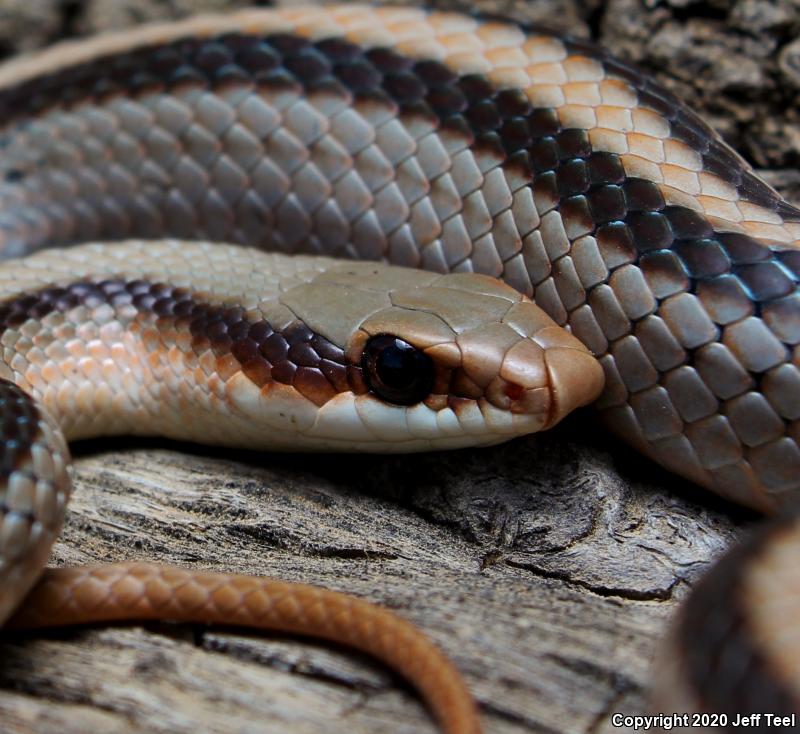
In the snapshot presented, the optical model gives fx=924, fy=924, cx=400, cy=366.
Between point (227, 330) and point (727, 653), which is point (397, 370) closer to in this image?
point (227, 330)

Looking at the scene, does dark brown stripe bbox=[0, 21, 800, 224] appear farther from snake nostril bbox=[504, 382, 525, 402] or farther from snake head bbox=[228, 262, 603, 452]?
snake nostril bbox=[504, 382, 525, 402]

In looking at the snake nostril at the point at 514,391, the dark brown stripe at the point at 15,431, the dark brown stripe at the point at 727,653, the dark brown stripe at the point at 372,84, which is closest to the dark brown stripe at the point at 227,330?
the snake nostril at the point at 514,391

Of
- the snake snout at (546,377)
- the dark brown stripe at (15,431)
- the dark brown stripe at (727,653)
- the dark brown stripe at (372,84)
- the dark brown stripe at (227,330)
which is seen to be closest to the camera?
the dark brown stripe at (727,653)

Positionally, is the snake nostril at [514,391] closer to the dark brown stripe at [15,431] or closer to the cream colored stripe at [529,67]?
the cream colored stripe at [529,67]

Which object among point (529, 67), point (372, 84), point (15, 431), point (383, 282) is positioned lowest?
point (15, 431)

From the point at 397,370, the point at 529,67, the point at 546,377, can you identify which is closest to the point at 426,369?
the point at 397,370

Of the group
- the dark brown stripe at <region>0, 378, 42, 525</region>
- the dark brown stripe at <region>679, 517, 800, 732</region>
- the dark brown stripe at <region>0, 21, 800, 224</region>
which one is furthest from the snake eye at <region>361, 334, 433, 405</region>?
the dark brown stripe at <region>679, 517, 800, 732</region>

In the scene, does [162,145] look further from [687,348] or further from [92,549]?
[687,348]
